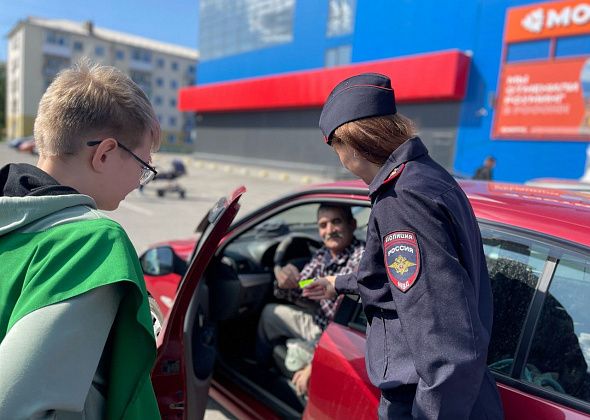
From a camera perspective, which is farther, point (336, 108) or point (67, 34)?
point (67, 34)

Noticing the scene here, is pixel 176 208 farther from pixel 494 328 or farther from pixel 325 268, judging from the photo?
pixel 494 328

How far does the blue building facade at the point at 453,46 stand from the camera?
48.0 feet

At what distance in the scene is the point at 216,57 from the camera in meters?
29.0

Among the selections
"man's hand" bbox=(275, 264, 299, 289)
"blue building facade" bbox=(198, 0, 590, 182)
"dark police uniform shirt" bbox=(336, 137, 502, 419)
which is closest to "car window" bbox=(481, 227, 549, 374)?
"dark police uniform shirt" bbox=(336, 137, 502, 419)

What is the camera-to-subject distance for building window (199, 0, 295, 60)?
24109 millimetres

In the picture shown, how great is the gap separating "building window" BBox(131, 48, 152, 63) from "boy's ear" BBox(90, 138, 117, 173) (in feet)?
226

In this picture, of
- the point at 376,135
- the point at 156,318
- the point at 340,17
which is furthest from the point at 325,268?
the point at 340,17

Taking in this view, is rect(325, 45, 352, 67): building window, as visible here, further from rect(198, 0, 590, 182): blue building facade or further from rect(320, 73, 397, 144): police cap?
rect(320, 73, 397, 144): police cap

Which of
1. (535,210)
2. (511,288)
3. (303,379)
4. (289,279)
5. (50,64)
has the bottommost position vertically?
(303,379)

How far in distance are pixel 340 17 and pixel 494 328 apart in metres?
21.6

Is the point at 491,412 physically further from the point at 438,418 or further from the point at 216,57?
the point at 216,57

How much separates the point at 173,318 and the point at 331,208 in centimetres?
114

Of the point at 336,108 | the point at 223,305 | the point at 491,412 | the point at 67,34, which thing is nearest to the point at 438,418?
the point at 491,412

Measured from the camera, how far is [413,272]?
3.57 ft
